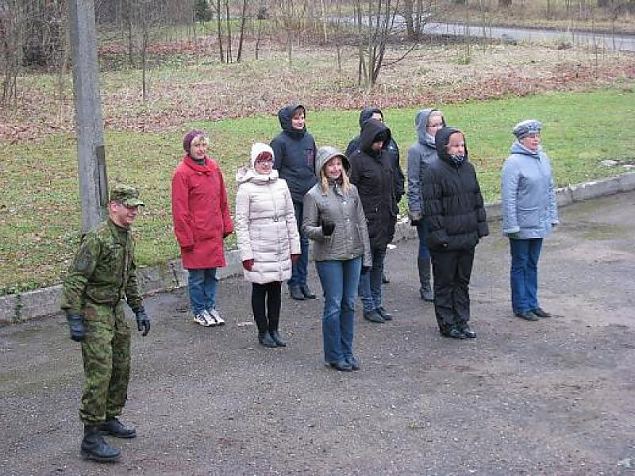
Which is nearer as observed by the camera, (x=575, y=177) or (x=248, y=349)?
(x=248, y=349)

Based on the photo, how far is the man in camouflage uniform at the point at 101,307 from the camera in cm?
599

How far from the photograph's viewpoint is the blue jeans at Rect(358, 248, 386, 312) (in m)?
8.95

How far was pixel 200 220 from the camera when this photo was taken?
28.8 ft

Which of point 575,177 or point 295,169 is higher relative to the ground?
point 295,169

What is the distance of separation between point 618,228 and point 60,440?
27.3 feet

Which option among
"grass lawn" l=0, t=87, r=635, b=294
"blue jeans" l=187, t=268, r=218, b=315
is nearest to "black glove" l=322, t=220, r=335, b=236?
"blue jeans" l=187, t=268, r=218, b=315

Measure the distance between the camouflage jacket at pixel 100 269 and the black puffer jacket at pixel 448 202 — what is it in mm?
2971

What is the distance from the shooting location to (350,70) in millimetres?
27031

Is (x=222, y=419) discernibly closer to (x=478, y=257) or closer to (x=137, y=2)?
(x=478, y=257)

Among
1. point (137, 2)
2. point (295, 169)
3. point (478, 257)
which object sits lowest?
point (478, 257)

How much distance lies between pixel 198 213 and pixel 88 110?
57.0 inches

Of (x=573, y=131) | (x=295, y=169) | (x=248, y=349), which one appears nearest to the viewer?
(x=248, y=349)

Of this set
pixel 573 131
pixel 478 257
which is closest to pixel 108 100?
pixel 573 131

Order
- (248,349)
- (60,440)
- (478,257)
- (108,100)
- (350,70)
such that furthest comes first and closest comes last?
1. (350,70)
2. (108,100)
3. (478,257)
4. (248,349)
5. (60,440)
